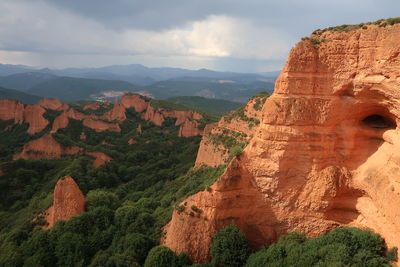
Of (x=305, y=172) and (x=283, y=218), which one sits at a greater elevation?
(x=305, y=172)


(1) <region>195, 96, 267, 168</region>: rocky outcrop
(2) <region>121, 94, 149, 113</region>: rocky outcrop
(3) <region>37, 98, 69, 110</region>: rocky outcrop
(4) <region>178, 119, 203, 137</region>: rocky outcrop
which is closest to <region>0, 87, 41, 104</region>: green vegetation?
(3) <region>37, 98, 69, 110</region>: rocky outcrop

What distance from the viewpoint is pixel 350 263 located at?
13.9 meters

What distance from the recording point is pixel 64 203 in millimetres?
26922

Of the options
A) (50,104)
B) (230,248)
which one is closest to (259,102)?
(230,248)

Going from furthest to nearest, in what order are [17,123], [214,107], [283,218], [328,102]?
[214,107], [17,123], [283,218], [328,102]

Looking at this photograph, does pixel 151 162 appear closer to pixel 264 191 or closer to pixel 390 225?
pixel 264 191

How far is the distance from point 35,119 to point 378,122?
7671 cm

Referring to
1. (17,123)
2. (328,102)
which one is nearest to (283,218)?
(328,102)

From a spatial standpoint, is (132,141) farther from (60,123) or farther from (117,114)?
(117,114)

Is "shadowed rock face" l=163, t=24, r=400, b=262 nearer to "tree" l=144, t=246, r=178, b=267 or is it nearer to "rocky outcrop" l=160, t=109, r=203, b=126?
"tree" l=144, t=246, r=178, b=267

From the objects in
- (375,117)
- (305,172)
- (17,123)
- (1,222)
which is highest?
(375,117)

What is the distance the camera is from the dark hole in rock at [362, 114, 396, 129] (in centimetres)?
1557

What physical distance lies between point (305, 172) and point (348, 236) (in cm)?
391

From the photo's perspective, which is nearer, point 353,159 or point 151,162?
point 353,159
